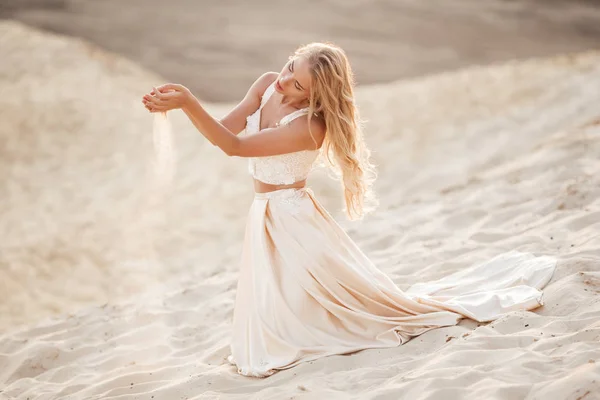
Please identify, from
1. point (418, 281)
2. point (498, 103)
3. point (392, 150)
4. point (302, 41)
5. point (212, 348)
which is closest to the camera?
point (212, 348)

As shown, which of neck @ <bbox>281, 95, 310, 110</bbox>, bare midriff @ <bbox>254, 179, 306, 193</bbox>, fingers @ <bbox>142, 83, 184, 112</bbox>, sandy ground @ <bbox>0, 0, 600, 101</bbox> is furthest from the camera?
sandy ground @ <bbox>0, 0, 600, 101</bbox>

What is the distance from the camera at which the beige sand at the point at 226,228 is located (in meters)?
3.09

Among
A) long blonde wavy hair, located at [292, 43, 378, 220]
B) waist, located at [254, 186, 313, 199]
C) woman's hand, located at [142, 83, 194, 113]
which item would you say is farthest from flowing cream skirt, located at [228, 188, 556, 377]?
woman's hand, located at [142, 83, 194, 113]

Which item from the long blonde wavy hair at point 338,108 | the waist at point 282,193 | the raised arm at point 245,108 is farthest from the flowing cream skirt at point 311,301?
the raised arm at point 245,108

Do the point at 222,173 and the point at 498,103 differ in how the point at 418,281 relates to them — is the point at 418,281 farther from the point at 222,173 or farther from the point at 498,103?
the point at 498,103

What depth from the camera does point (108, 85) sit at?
426 inches

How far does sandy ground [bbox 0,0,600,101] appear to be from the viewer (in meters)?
13.7

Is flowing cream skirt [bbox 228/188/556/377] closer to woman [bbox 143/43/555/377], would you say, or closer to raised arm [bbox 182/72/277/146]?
woman [bbox 143/43/555/377]

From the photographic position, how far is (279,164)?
3.39 m

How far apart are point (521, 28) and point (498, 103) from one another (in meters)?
6.46

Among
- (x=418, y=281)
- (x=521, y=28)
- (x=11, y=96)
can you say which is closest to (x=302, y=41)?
(x=521, y=28)

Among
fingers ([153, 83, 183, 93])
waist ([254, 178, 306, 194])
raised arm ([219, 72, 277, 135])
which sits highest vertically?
fingers ([153, 83, 183, 93])

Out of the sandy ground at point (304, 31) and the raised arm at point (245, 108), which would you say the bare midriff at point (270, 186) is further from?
the sandy ground at point (304, 31)

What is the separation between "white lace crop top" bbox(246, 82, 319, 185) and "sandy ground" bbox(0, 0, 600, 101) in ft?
29.0
